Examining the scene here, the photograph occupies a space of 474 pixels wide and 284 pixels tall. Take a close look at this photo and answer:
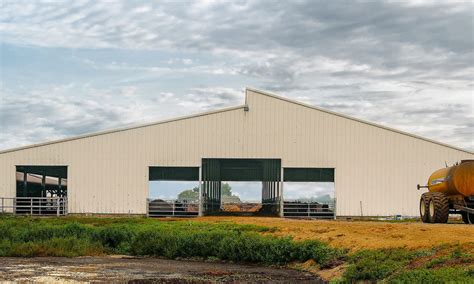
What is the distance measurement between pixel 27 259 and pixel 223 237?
317 inches

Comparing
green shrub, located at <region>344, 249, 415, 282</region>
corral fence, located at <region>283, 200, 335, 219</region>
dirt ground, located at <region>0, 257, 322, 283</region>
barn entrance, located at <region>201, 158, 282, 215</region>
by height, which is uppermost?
barn entrance, located at <region>201, 158, 282, 215</region>

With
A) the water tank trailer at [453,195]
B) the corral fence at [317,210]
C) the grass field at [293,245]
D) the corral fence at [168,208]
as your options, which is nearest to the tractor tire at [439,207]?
the water tank trailer at [453,195]

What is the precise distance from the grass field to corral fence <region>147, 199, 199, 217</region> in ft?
39.0

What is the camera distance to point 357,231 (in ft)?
102

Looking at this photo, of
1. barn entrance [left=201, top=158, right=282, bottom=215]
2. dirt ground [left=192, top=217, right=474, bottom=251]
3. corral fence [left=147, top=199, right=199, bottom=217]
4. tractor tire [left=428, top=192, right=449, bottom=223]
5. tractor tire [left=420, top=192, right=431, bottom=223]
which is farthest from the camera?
barn entrance [left=201, top=158, right=282, bottom=215]

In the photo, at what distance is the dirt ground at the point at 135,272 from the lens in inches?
894

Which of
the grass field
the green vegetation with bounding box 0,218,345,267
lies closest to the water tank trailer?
the grass field

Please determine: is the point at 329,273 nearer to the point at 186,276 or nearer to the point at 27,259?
the point at 186,276

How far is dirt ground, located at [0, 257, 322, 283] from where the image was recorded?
74.5 ft

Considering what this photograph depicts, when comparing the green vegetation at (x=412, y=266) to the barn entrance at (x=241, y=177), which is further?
the barn entrance at (x=241, y=177)

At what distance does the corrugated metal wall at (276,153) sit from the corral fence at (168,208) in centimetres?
115

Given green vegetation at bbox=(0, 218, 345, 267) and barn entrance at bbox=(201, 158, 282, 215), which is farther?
barn entrance at bbox=(201, 158, 282, 215)

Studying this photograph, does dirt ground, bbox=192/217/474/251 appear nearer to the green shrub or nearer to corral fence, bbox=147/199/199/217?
the green shrub

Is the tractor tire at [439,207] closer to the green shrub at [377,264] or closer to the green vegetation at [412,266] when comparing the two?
the green vegetation at [412,266]
